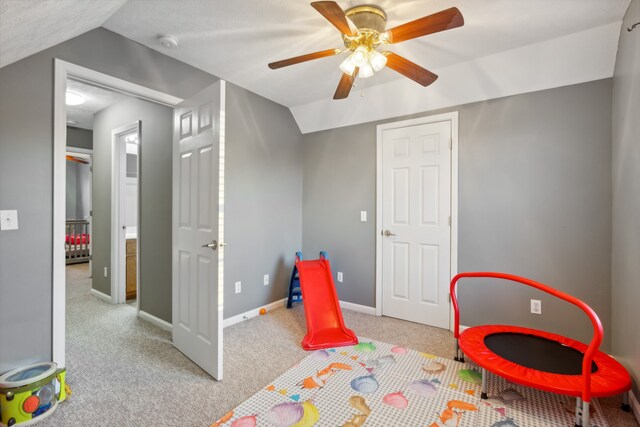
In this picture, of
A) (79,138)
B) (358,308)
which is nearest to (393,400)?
(358,308)

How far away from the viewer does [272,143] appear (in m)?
3.67

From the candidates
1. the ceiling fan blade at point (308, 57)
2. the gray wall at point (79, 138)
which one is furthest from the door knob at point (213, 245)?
the gray wall at point (79, 138)

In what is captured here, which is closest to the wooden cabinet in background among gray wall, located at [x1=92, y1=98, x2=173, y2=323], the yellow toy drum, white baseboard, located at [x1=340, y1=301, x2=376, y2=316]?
gray wall, located at [x1=92, y1=98, x2=173, y2=323]

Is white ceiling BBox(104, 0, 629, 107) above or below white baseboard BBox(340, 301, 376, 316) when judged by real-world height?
above

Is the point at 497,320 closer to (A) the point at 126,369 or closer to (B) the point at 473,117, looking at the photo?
(B) the point at 473,117

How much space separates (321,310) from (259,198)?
144cm

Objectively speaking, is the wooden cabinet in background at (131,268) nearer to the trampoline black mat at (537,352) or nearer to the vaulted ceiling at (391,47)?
the vaulted ceiling at (391,47)

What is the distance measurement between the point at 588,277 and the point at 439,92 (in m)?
2.02

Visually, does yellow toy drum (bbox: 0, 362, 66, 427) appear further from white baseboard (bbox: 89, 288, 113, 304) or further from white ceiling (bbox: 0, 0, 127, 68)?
white baseboard (bbox: 89, 288, 113, 304)

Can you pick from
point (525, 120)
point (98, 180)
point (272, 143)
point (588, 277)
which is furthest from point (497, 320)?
point (98, 180)

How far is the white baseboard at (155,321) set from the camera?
3027mm

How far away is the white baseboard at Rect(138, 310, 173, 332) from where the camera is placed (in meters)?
3.03

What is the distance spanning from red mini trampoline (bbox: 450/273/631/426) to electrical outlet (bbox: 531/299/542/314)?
422 mm

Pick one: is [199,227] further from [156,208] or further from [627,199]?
[627,199]
